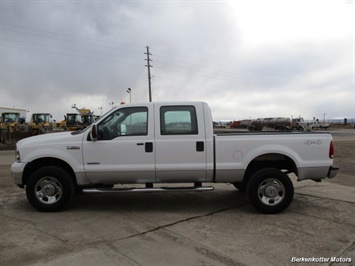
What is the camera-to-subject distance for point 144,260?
410 centimetres

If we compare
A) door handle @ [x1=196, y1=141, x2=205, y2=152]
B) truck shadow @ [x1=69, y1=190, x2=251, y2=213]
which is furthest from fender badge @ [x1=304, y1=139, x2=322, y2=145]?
door handle @ [x1=196, y1=141, x2=205, y2=152]

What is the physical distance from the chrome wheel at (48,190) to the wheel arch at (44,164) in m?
0.32

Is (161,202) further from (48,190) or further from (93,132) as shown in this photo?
(48,190)

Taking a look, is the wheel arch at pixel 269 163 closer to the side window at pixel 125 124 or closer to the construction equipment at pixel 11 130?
the side window at pixel 125 124

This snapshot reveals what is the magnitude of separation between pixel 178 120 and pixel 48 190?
264cm

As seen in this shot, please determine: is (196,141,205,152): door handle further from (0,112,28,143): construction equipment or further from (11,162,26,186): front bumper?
(0,112,28,143): construction equipment

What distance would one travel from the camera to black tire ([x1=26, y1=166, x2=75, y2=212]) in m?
6.05

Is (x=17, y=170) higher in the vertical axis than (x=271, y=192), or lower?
higher

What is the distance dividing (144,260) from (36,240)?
1.67 metres

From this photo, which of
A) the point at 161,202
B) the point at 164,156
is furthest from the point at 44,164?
the point at 161,202

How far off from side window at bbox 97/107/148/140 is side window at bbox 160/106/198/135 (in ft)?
1.07

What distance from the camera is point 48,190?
613cm

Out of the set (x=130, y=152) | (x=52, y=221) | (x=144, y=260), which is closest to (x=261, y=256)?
(x=144, y=260)

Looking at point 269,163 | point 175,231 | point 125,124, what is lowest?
point 175,231
